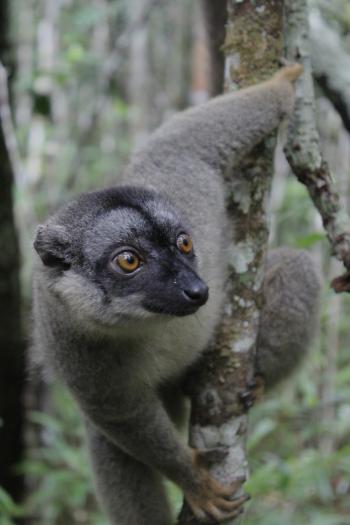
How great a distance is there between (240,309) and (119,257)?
0.80 m

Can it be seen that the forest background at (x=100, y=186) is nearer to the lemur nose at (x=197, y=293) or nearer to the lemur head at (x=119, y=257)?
the lemur head at (x=119, y=257)

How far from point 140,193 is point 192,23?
8092 mm

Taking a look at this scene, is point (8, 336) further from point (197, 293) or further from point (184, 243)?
point (197, 293)

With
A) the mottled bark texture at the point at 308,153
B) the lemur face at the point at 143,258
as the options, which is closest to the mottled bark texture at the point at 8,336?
the lemur face at the point at 143,258

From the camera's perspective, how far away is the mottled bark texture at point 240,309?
11.3ft

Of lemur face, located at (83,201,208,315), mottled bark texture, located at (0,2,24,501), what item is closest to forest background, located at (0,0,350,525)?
mottled bark texture, located at (0,2,24,501)

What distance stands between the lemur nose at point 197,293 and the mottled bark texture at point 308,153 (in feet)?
2.17

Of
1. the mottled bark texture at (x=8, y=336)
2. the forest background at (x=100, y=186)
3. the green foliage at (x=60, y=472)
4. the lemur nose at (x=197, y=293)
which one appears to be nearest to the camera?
the lemur nose at (x=197, y=293)

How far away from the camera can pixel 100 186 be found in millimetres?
4285

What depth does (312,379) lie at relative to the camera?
24.2 ft

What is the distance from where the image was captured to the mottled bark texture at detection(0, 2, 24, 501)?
5734mm

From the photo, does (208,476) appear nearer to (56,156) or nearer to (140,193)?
(140,193)

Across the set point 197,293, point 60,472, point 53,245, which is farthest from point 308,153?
point 60,472

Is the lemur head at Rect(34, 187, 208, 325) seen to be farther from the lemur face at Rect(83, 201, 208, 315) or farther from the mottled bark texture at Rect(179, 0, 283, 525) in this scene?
the mottled bark texture at Rect(179, 0, 283, 525)
